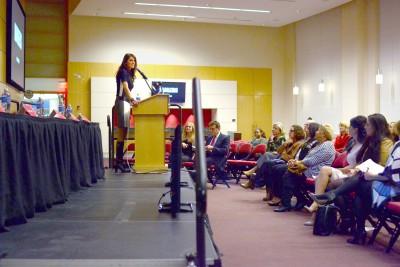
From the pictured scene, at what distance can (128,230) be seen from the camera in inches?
108

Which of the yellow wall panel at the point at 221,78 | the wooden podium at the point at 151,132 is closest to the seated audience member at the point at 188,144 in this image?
the wooden podium at the point at 151,132

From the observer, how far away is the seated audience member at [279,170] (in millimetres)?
5727

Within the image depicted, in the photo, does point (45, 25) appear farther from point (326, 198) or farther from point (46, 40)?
point (326, 198)

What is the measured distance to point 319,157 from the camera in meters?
5.28

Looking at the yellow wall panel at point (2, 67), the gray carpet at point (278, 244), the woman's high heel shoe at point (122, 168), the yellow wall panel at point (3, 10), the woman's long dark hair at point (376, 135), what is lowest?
the gray carpet at point (278, 244)

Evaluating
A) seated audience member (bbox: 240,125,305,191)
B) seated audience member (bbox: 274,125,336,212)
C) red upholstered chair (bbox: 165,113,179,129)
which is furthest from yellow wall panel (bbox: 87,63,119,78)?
seated audience member (bbox: 274,125,336,212)

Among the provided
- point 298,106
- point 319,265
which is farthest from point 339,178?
point 298,106

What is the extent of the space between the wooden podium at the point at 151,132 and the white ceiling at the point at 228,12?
6393 millimetres

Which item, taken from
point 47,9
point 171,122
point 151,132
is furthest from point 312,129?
point 47,9

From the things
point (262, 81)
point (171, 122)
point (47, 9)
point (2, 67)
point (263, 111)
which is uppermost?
point (47, 9)

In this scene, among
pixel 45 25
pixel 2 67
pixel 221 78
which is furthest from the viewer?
pixel 221 78

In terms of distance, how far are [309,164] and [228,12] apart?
7.62m

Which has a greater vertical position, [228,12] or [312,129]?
[228,12]

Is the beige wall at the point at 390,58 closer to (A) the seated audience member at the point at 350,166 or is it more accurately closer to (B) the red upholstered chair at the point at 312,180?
(B) the red upholstered chair at the point at 312,180
